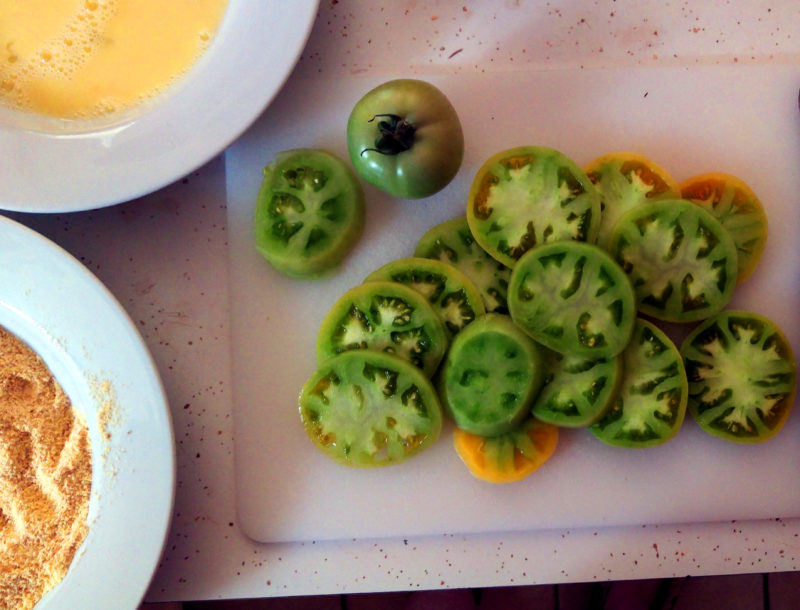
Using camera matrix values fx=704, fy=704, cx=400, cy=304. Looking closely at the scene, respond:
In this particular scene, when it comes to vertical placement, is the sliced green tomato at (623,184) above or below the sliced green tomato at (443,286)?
above

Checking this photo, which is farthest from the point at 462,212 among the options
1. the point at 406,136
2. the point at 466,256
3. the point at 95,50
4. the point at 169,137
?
the point at 95,50

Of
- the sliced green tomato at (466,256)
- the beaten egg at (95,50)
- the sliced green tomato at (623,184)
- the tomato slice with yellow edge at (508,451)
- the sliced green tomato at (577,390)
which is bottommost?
the tomato slice with yellow edge at (508,451)

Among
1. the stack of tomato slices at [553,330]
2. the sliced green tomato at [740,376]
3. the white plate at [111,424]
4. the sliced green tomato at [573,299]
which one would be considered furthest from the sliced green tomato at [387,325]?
the sliced green tomato at [740,376]

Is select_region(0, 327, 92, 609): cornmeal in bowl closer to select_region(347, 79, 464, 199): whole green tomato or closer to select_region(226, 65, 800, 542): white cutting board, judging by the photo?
select_region(226, 65, 800, 542): white cutting board

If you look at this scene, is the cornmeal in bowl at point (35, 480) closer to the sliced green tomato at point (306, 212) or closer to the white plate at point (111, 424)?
the white plate at point (111, 424)

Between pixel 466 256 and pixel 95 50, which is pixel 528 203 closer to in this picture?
pixel 466 256

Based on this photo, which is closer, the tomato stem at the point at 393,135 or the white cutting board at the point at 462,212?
the tomato stem at the point at 393,135

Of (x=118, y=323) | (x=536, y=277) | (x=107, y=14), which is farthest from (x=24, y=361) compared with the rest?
(x=536, y=277)

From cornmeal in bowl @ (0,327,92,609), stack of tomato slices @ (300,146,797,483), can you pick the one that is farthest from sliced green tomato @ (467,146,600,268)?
cornmeal in bowl @ (0,327,92,609)
